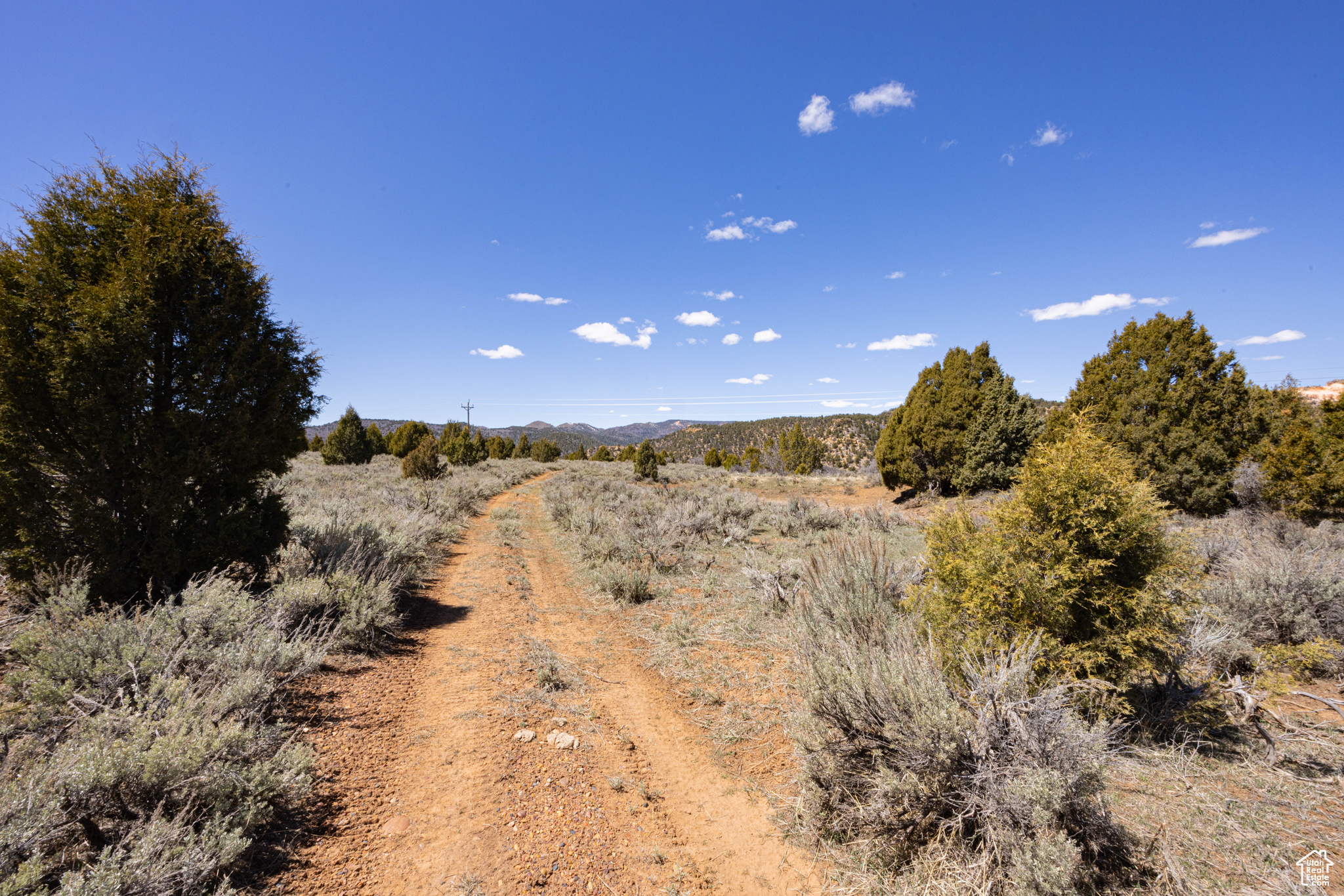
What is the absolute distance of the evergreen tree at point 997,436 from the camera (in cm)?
1845

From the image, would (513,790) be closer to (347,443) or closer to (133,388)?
(133,388)

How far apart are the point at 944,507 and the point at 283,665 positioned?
18.6 ft

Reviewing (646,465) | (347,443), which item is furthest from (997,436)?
(347,443)

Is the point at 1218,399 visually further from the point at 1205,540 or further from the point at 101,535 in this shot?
the point at 101,535

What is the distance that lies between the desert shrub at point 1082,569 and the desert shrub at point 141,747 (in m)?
4.61

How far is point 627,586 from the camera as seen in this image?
7684 mm

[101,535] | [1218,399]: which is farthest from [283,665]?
[1218,399]

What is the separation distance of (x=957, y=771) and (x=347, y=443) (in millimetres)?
35408

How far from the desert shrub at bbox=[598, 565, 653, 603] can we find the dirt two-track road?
1.71 metres

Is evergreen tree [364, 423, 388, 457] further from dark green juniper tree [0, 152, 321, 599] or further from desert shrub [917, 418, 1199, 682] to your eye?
desert shrub [917, 418, 1199, 682]

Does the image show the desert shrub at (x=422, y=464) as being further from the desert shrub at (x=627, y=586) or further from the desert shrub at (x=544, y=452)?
the desert shrub at (x=544, y=452)

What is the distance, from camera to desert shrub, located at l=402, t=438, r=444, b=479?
20609mm

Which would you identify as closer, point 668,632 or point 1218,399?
point 668,632

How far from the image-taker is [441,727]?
13.5ft
